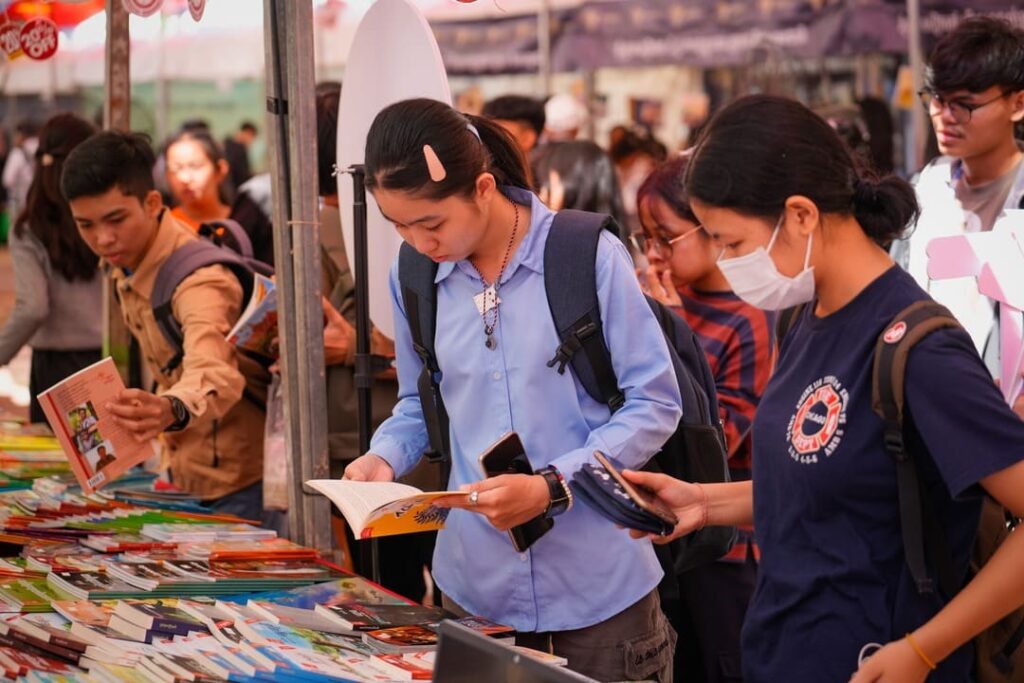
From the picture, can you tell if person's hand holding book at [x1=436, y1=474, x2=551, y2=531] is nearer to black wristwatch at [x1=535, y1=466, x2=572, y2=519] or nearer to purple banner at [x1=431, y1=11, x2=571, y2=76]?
black wristwatch at [x1=535, y1=466, x2=572, y2=519]

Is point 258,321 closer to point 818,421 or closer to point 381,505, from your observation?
point 381,505

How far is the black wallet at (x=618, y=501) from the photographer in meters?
2.19

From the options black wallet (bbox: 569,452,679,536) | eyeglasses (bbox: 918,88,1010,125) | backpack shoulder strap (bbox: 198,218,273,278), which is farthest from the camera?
backpack shoulder strap (bbox: 198,218,273,278)

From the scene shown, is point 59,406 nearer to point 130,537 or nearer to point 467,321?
point 130,537

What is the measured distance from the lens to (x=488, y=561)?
8.55ft

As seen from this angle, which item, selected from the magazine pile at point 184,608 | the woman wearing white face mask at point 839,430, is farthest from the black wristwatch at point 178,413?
the woman wearing white face mask at point 839,430

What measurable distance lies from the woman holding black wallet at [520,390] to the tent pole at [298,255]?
0.67 m

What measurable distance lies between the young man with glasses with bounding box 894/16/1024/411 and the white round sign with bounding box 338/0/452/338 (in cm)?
133

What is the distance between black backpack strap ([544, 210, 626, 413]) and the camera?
2494mm

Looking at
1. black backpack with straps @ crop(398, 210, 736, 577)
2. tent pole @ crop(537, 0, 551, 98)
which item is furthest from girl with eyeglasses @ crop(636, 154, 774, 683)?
tent pole @ crop(537, 0, 551, 98)

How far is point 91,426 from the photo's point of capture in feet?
11.4

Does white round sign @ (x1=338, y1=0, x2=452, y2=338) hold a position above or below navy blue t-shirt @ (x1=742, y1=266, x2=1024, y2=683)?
above

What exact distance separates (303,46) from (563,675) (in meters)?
2.00

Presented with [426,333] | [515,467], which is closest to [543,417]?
[515,467]
